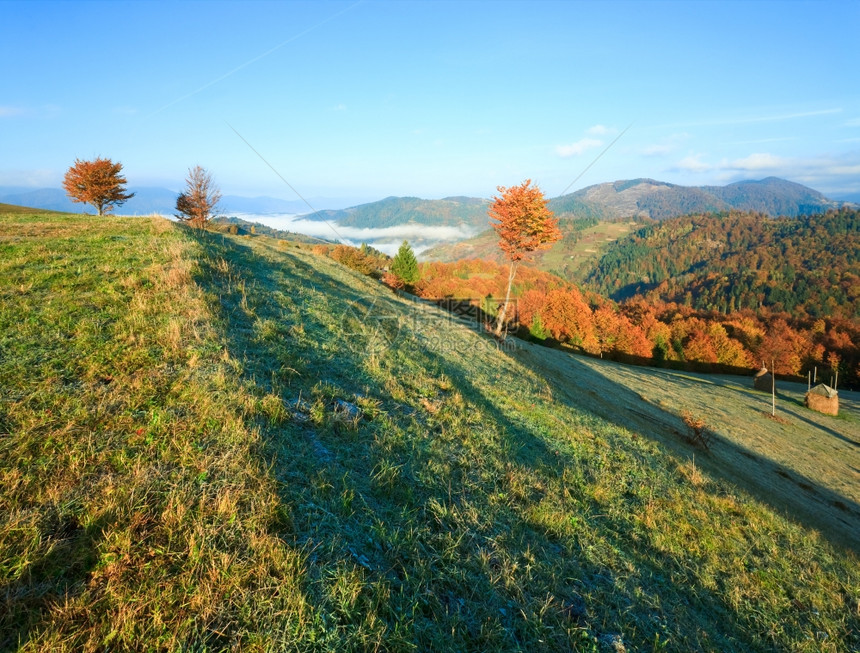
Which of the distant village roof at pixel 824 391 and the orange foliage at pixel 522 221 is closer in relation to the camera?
the orange foliage at pixel 522 221

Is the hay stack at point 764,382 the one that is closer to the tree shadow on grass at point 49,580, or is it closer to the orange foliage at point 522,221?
the orange foliage at point 522,221

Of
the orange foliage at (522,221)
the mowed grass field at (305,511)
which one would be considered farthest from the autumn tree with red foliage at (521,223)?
the mowed grass field at (305,511)

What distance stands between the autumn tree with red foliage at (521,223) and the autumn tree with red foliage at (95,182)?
152 ft

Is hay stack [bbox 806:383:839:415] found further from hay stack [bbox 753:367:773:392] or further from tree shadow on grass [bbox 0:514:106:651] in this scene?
tree shadow on grass [bbox 0:514:106:651]

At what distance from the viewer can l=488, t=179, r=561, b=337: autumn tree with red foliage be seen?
1131 inches

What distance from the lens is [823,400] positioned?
43.7 metres

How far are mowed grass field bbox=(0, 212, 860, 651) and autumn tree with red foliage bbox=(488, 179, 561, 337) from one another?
21098 millimetres

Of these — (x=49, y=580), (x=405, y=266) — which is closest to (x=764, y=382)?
(x=405, y=266)

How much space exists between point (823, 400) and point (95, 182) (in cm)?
9115

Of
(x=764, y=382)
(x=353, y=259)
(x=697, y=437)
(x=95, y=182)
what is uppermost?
(x=95, y=182)

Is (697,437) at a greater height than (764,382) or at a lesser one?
greater

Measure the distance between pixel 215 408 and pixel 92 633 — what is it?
10.1 feet

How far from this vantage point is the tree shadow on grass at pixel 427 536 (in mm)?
3938

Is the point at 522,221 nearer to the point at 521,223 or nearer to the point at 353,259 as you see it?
the point at 521,223
